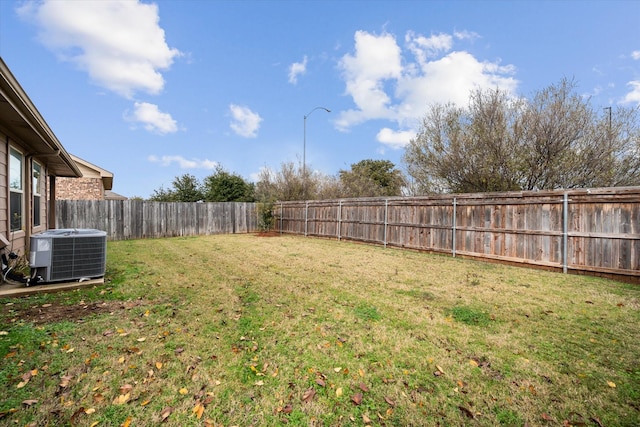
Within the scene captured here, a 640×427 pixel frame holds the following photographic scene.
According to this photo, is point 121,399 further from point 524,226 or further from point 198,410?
point 524,226

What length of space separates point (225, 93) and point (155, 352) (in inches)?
534

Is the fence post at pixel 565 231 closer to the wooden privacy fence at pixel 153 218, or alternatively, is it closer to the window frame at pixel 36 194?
the window frame at pixel 36 194

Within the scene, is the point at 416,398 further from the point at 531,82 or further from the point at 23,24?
the point at 531,82

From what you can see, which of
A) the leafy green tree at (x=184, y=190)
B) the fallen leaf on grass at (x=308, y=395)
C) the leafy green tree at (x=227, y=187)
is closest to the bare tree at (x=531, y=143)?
the fallen leaf on grass at (x=308, y=395)

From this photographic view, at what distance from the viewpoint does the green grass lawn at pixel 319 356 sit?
195 cm

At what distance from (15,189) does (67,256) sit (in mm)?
2339

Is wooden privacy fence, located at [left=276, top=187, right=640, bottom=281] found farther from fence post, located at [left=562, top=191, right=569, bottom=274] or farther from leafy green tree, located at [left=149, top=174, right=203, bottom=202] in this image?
leafy green tree, located at [left=149, top=174, right=203, bottom=202]

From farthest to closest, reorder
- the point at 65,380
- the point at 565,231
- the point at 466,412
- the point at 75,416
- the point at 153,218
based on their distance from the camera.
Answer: the point at 153,218 < the point at 565,231 < the point at 65,380 < the point at 466,412 < the point at 75,416

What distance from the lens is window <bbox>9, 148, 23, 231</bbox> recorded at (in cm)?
523

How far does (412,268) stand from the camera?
22.2 feet

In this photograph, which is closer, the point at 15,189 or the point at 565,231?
the point at 15,189

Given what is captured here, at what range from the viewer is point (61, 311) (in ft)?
12.0

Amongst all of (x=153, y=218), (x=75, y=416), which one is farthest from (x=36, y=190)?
(x=75, y=416)

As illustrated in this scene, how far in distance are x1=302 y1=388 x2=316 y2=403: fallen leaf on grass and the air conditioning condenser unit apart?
472cm
